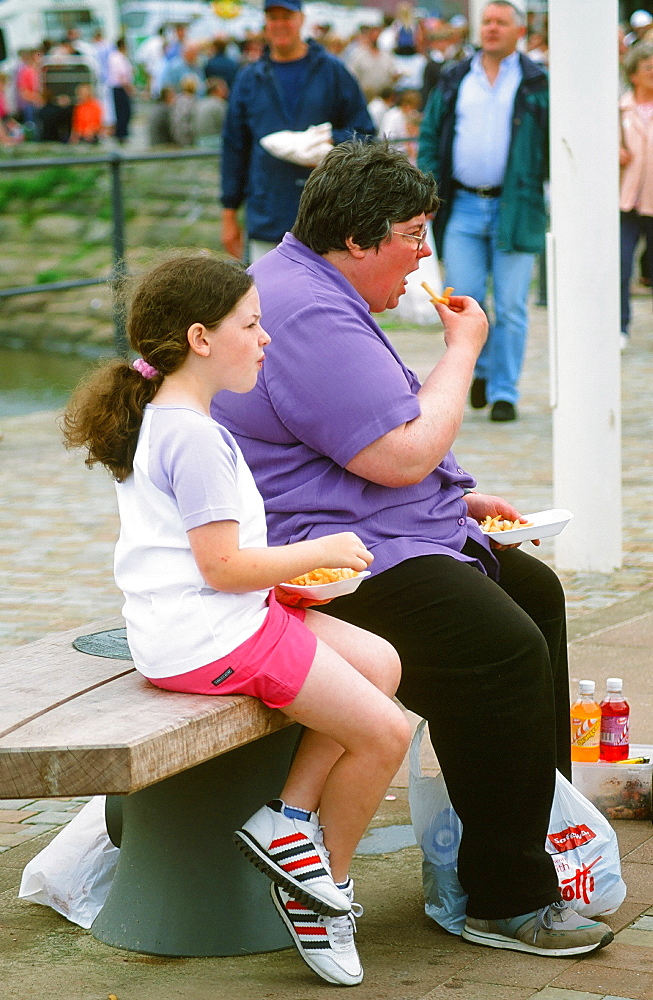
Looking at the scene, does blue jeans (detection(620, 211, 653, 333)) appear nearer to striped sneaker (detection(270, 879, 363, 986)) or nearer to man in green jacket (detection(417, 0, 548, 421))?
man in green jacket (detection(417, 0, 548, 421))

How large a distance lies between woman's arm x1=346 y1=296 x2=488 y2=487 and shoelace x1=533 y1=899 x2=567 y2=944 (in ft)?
2.77

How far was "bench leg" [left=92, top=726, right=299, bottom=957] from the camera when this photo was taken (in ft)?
9.91

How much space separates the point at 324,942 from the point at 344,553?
70 centimetres

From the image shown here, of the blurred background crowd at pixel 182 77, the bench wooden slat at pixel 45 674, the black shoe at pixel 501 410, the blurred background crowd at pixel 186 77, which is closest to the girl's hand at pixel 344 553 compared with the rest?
the bench wooden slat at pixel 45 674

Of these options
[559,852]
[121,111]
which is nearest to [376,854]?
[559,852]

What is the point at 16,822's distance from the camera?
3.81 m

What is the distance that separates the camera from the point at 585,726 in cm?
372

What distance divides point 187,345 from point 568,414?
312cm

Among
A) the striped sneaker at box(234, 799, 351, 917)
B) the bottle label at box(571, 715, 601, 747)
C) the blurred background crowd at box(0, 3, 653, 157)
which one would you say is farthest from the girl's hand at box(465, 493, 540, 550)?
the blurred background crowd at box(0, 3, 653, 157)

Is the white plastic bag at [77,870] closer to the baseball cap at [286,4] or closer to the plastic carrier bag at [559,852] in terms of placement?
the plastic carrier bag at [559,852]

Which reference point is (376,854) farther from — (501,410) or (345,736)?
(501,410)

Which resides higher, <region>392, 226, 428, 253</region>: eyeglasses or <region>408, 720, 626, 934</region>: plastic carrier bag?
<region>392, 226, 428, 253</region>: eyeglasses

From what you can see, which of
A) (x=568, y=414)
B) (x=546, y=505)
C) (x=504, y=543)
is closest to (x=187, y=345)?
(x=504, y=543)

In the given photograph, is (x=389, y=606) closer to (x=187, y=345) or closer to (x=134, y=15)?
(x=187, y=345)
